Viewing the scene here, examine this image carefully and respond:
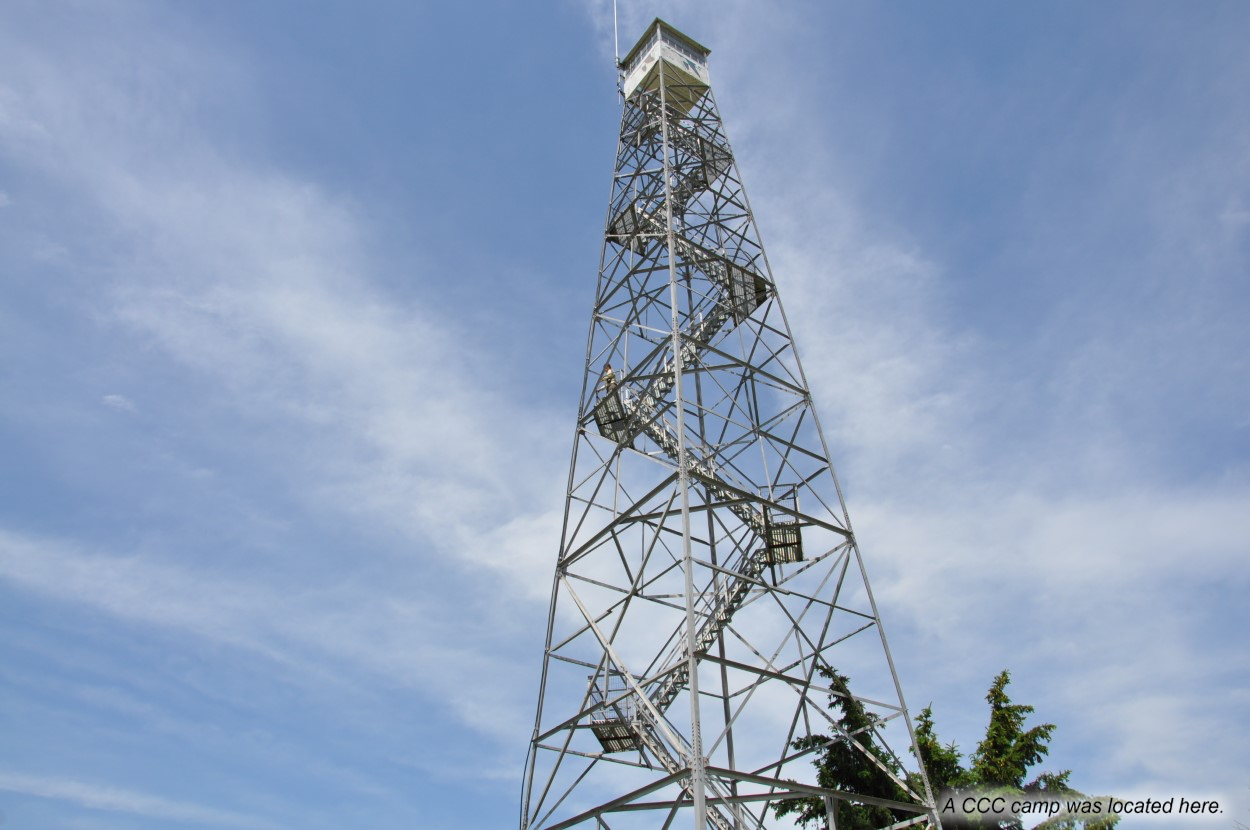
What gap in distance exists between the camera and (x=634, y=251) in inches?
948

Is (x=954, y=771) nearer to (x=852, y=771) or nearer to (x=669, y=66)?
(x=852, y=771)

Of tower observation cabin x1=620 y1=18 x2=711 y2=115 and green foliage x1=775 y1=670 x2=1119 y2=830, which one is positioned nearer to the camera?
green foliage x1=775 y1=670 x2=1119 y2=830

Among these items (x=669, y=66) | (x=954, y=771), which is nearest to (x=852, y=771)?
(x=954, y=771)

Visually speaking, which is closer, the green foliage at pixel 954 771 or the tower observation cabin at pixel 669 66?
the green foliage at pixel 954 771

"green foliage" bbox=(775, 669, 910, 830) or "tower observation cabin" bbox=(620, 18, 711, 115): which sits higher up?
"tower observation cabin" bbox=(620, 18, 711, 115)

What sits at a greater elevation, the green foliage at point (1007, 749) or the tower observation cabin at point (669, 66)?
the tower observation cabin at point (669, 66)

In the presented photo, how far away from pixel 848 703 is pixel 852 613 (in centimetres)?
382

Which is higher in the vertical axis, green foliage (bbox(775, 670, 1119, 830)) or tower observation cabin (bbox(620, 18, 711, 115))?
tower observation cabin (bbox(620, 18, 711, 115))

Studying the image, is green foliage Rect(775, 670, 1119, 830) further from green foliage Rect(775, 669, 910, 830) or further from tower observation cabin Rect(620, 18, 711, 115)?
tower observation cabin Rect(620, 18, 711, 115)

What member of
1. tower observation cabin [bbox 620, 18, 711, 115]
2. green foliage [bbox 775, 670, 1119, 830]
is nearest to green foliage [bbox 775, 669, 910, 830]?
green foliage [bbox 775, 670, 1119, 830]

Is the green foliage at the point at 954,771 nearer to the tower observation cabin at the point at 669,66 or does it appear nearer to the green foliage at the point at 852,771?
the green foliage at the point at 852,771

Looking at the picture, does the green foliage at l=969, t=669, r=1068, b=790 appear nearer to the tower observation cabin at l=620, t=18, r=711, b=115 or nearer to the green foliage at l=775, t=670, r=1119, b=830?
the green foliage at l=775, t=670, r=1119, b=830

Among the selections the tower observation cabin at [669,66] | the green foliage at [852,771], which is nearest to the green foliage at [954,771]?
the green foliage at [852,771]

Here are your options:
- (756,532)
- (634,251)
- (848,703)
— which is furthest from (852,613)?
(634,251)
